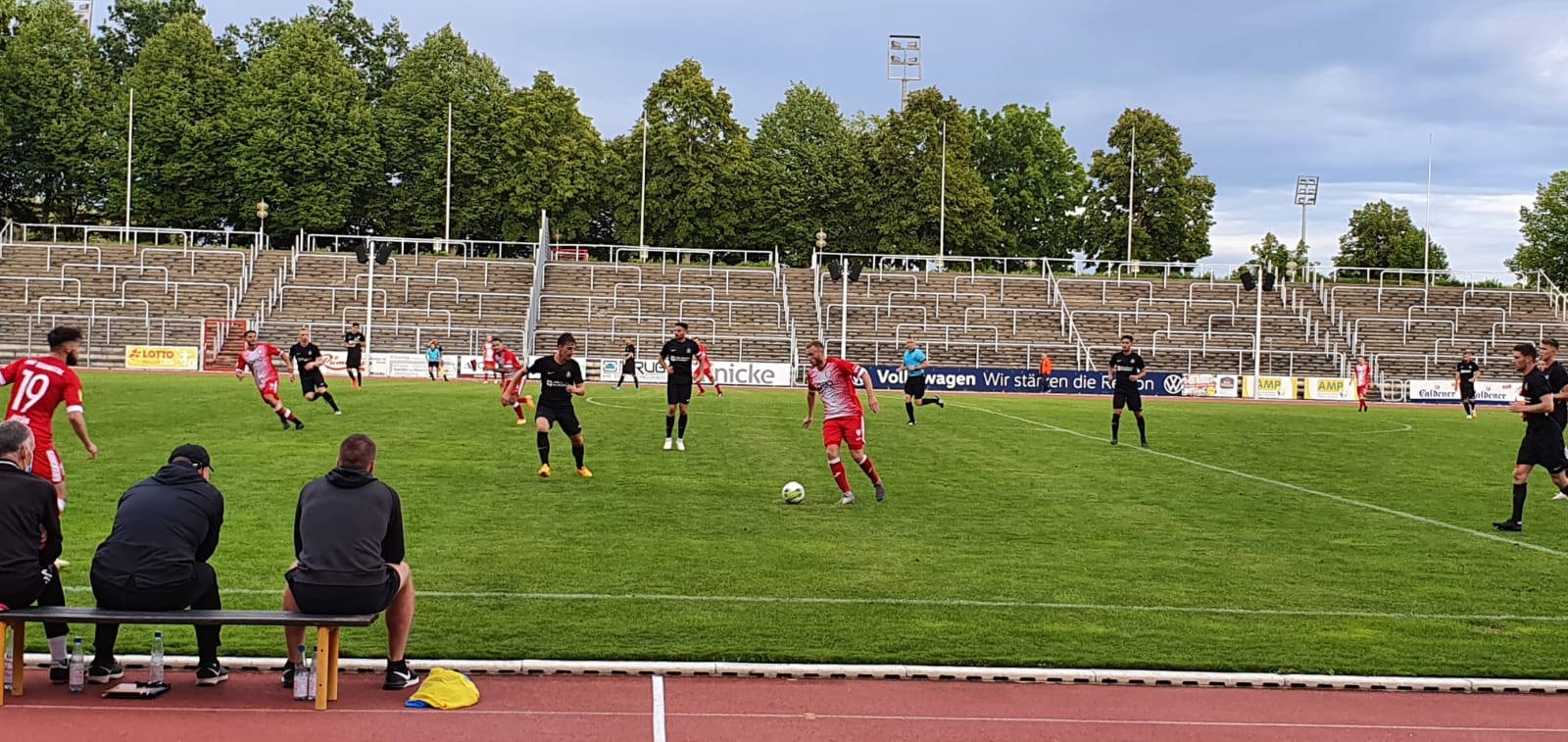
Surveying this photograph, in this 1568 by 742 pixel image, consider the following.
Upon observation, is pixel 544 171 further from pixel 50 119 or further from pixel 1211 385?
pixel 1211 385

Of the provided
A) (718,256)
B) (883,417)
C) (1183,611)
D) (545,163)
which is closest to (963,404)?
(883,417)

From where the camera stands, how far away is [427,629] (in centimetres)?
920

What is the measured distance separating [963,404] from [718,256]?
37.9 metres

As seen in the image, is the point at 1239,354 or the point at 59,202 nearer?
the point at 1239,354

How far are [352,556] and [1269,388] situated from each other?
2014 inches

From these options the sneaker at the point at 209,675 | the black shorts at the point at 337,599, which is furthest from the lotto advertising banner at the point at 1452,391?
the sneaker at the point at 209,675

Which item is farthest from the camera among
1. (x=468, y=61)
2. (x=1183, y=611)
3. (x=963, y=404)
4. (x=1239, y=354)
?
(x=468, y=61)

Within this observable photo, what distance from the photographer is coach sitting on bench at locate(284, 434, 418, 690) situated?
24.8 feet

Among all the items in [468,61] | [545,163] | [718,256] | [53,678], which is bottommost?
[53,678]

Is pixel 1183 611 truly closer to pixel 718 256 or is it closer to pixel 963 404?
pixel 963 404

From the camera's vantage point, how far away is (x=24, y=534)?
24.6 feet

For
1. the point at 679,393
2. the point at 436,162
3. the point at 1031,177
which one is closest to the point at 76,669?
the point at 679,393

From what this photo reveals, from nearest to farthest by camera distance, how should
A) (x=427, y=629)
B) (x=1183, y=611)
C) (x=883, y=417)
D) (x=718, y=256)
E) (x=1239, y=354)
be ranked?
1. (x=427, y=629)
2. (x=1183, y=611)
3. (x=883, y=417)
4. (x=1239, y=354)
5. (x=718, y=256)

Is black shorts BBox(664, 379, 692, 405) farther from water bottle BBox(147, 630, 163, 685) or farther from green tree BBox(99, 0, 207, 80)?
green tree BBox(99, 0, 207, 80)
